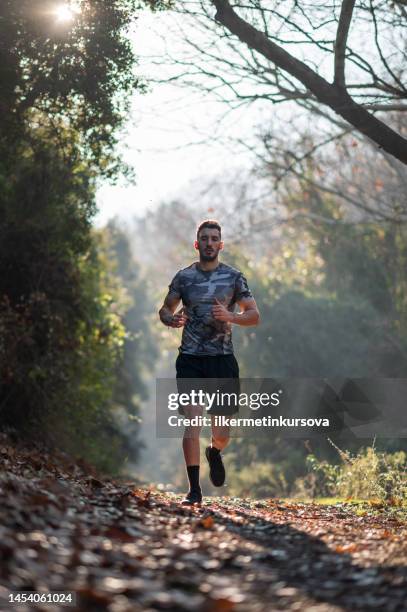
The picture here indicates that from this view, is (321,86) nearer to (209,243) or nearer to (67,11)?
(209,243)

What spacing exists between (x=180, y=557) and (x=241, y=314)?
355 cm

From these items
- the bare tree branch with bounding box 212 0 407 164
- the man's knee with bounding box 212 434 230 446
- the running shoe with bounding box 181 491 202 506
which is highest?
the bare tree branch with bounding box 212 0 407 164

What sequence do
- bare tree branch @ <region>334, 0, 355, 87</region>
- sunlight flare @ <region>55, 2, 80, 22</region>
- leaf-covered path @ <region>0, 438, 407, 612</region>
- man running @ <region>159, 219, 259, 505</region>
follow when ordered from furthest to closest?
1. sunlight flare @ <region>55, 2, 80, 22</region>
2. bare tree branch @ <region>334, 0, 355, 87</region>
3. man running @ <region>159, 219, 259, 505</region>
4. leaf-covered path @ <region>0, 438, 407, 612</region>

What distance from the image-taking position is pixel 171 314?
8.84 m

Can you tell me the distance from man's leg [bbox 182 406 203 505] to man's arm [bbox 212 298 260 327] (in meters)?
0.84

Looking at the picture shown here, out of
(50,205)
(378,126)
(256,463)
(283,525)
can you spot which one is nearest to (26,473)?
(283,525)

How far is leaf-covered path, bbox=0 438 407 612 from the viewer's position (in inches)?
185

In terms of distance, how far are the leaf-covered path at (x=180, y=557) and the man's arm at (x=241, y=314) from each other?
174 cm

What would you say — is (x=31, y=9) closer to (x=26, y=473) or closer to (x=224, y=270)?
(x=224, y=270)

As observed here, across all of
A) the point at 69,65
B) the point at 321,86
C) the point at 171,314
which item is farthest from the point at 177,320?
the point at 69,65

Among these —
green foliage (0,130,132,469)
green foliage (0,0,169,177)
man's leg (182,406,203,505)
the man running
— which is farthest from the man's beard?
green foliage (0,130,132,469)

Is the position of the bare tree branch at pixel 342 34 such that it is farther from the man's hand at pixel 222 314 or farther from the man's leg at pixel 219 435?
the man's leg at pixel 219 435

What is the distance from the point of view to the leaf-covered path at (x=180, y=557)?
4.69 metres

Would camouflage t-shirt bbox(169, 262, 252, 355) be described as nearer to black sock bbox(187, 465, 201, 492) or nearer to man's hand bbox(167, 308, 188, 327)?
man's hand bbox(167, 308, 188, 327)
